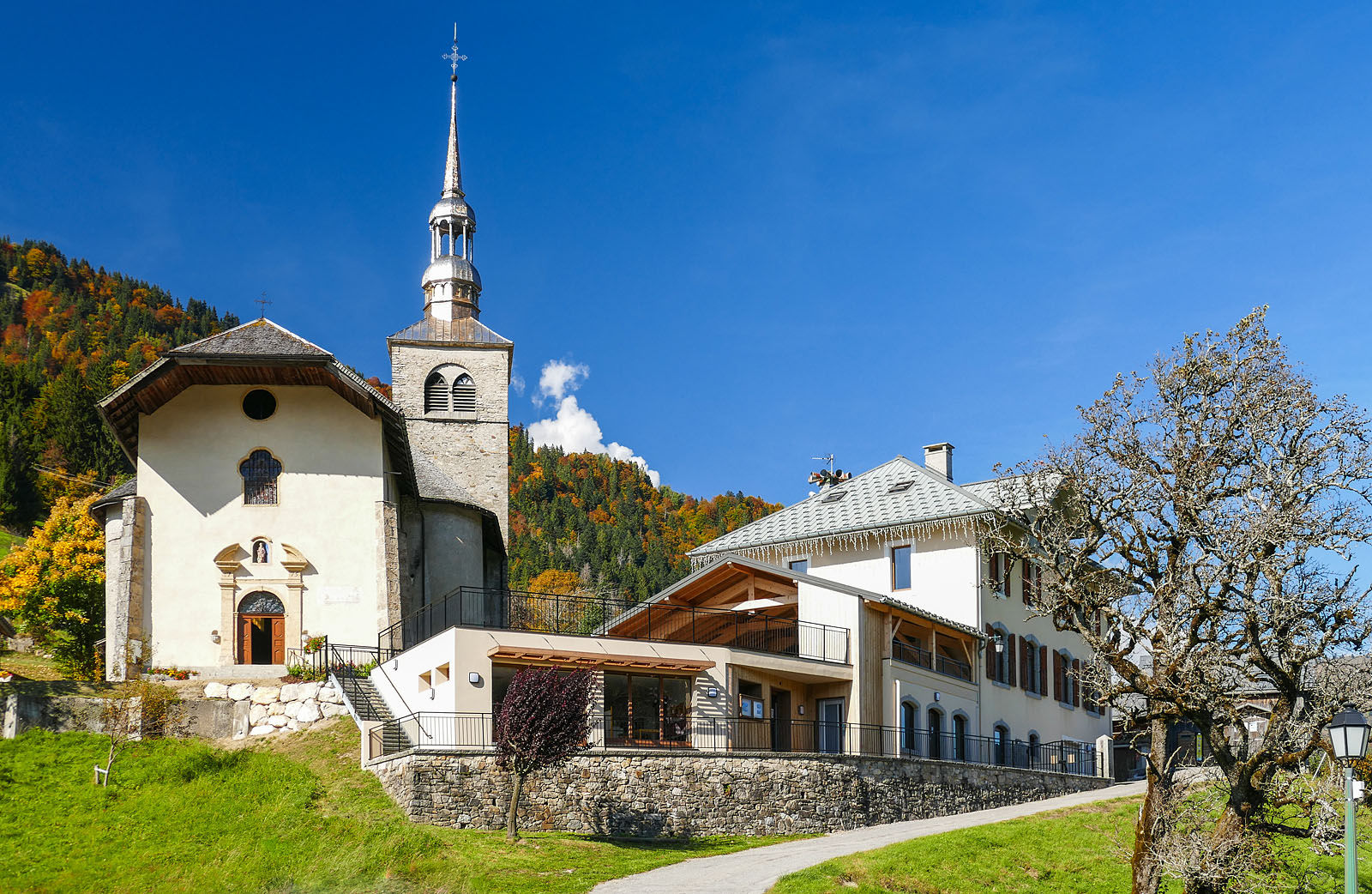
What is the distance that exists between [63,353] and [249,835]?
9625cm

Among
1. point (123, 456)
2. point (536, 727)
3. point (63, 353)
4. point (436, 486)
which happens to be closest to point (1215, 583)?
point (536, 727)

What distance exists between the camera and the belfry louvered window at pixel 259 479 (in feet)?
105

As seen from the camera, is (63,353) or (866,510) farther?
(63,353)

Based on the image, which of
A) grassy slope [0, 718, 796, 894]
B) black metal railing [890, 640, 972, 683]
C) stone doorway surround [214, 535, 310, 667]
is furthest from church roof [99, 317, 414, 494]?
black metal railing [890, 640, 972, 683]

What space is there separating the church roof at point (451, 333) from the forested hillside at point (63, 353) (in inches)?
1348

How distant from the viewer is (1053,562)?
59.4 feet

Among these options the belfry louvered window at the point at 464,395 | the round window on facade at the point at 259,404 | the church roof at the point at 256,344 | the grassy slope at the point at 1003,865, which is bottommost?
the grassy slope at the point at 1003,865

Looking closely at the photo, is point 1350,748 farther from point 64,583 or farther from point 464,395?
point 464,395

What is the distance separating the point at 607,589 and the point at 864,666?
198 ft

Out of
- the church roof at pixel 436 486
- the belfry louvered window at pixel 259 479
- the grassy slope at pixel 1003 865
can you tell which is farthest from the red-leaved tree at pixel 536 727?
the church roof at pixel 436 486

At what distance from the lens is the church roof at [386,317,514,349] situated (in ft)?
170

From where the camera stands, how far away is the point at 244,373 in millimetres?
31594

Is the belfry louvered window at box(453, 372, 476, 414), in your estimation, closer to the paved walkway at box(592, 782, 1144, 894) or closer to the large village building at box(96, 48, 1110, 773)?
the large village building at box(96, 48, 1110, 773)

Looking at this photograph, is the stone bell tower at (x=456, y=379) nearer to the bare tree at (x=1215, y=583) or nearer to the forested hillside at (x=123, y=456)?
the forested hillside at (x=123, y=456)
